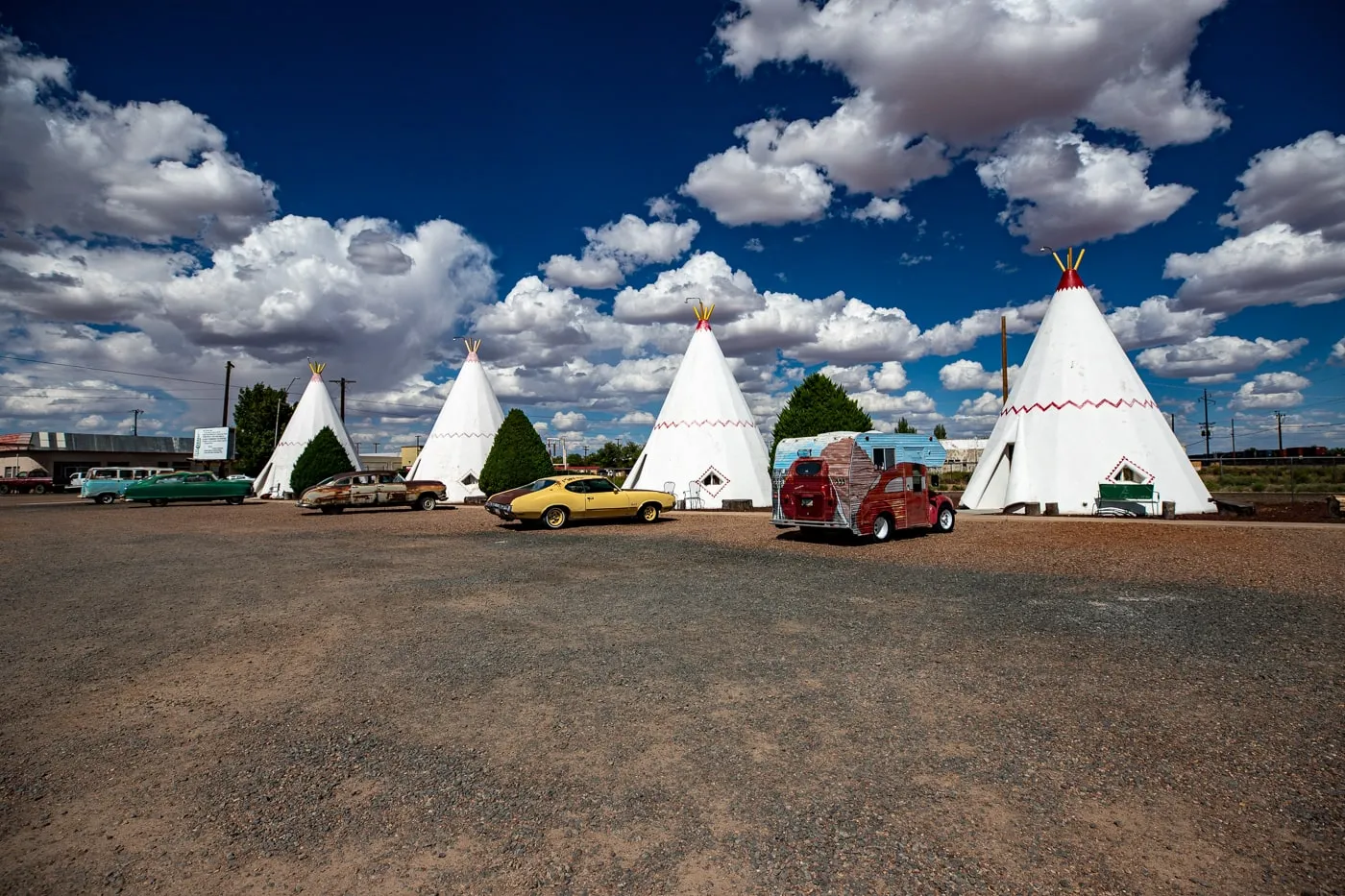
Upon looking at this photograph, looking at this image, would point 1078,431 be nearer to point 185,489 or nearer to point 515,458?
point 515,458

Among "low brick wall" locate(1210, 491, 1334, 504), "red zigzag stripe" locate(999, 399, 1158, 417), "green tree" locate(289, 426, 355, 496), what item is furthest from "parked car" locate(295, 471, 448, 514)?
"low brick wall" locate(1210, 491, 1334, 504)

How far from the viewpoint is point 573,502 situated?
17.2m

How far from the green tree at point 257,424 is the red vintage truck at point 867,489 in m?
40.6

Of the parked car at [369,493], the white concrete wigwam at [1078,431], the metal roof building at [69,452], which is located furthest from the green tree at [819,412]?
the metal roof building at [69,452]

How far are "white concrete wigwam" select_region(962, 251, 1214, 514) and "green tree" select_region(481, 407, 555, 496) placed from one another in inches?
608

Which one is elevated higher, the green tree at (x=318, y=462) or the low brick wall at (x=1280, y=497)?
the green tree at (x=318, y=462)

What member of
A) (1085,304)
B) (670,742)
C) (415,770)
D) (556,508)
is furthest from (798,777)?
(1085,304)

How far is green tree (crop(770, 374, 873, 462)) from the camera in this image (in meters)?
22.8

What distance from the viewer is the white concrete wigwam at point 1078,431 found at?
59.3ft

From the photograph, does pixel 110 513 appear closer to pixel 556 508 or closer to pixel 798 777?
pixel 556 508

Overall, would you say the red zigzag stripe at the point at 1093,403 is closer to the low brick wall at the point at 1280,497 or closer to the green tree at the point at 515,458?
the low brick wall at the point at 1280,497

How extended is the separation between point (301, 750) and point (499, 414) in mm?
29575

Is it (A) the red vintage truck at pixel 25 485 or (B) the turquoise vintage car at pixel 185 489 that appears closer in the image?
(B) the turquoise vintage car at pixel 185 489

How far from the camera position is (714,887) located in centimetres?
259
